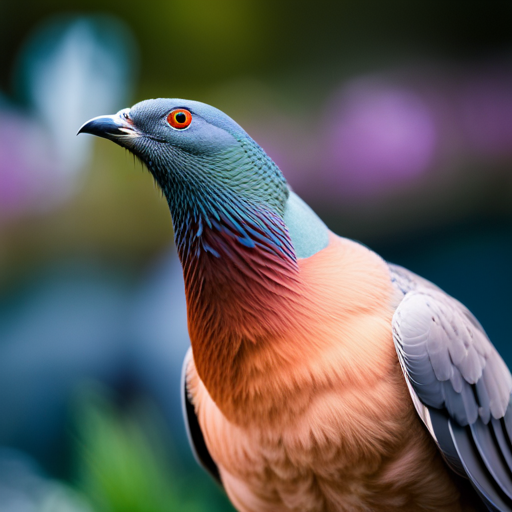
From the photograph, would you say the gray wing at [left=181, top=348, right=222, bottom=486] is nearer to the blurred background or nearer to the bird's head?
the bird's head

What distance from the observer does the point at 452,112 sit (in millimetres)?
2514

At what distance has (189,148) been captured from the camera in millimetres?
1023

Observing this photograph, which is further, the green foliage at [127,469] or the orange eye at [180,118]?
the green foliage at [127,469]

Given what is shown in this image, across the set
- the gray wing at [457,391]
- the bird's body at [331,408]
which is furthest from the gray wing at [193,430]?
the gray wing at [457,391]

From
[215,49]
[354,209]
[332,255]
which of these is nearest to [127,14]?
[215,49]

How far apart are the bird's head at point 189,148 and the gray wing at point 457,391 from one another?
37 centimetres

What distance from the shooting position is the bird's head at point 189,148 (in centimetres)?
102

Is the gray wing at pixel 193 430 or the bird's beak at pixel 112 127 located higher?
the bird's beak at pixel 112 127

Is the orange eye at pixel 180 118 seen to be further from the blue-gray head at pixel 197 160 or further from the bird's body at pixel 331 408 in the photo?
the bird's body at pixel 331 408

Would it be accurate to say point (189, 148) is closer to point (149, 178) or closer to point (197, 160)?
point (197, 160)

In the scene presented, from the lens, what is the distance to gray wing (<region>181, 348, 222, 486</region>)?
4.43 feet

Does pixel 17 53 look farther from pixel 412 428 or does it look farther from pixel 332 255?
pixel 412 428

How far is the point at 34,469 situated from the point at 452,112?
2.35 meters

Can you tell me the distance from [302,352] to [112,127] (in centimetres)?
51
